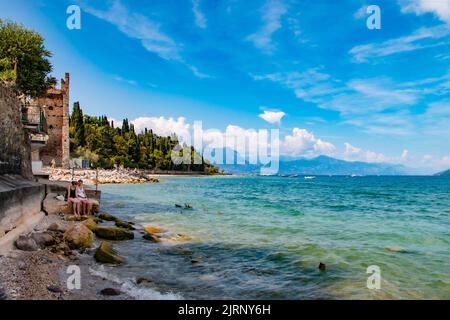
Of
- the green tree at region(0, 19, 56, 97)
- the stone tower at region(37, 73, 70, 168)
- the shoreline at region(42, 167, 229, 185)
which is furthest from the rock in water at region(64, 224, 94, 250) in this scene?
the stone tower at region(37, 73, 70, 168)

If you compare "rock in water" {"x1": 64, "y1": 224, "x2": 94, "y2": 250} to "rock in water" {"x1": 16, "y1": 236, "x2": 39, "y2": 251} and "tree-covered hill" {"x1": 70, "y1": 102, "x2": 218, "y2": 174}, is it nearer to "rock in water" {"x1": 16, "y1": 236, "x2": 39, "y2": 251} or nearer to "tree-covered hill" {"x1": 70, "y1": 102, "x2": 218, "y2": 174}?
"rock in water" {"x1": 16, "y1": 236, "x2": 39, "y2": 251}

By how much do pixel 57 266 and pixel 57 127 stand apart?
70492mm

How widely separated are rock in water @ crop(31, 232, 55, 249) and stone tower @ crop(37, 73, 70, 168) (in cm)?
6566

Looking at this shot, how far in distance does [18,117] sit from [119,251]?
8652 mm

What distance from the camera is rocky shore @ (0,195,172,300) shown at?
7.17m

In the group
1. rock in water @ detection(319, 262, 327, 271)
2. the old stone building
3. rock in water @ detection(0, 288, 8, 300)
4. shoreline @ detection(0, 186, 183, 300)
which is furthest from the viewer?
the old stone building

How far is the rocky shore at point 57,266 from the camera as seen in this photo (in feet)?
23.5

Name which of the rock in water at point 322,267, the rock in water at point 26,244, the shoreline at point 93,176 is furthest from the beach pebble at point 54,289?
the shoreline at point 93,176

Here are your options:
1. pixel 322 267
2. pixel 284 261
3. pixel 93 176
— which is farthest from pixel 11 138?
pixel 93 176

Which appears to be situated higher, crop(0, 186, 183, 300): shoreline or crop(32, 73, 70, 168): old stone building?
crop(32, 73, 70, 168): old stone building

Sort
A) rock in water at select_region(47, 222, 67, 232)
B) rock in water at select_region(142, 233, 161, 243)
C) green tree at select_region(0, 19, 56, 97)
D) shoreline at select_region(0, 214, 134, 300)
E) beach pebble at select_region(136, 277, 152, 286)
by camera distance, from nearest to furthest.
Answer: shoreline at select_region(0, 214, 134, 300) → beach pebble at select_region(136, 277, 152, 286) → rock in water at select_region(47, 222, 67, 232) → rock in water at select_region(142, 233, 161, 243) → green tree at select_region(0, 19, 56, 97)

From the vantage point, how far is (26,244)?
32.2 ft

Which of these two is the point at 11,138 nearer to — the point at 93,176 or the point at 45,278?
the point at 45,278
